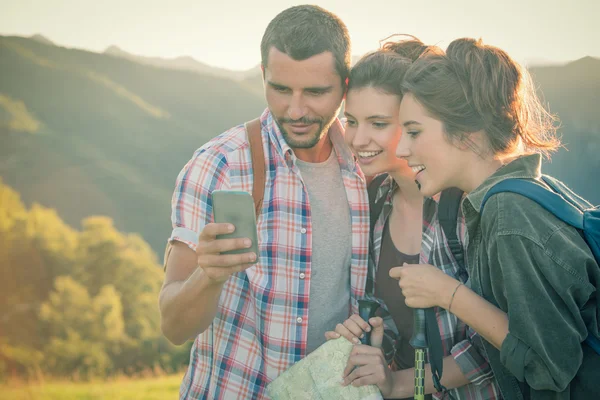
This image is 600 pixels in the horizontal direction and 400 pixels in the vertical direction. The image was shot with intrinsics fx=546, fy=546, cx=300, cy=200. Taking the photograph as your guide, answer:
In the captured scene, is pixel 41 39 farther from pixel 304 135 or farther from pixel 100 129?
pixel 304 135

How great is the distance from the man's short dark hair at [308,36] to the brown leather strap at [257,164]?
0.45 meters

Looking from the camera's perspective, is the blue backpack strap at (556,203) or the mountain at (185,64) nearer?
the blue backpack strap at (556,203)

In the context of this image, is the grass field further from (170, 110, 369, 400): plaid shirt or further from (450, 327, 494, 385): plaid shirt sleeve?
(450, 327, 494, 385): plaid shirt sleeve

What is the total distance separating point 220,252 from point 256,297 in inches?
33.5

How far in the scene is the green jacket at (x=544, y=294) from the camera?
198cm

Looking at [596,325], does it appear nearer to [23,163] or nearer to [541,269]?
[541,269]

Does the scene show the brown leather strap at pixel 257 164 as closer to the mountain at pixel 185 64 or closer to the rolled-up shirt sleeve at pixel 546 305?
the rolled-up shirt sleeve at pixel 546 305

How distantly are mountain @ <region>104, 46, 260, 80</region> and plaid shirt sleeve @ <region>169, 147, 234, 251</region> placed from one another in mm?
17946

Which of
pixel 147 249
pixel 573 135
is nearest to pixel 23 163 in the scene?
pixel 147 249

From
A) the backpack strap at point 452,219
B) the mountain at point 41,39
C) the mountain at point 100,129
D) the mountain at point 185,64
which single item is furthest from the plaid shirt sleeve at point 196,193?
the mountain at point 41,39

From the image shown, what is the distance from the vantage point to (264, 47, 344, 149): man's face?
3.11 meters

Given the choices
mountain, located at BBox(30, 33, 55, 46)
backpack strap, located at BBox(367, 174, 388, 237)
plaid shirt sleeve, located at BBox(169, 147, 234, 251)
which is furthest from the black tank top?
mountain, located at BBox(30, 33, 55, 46)

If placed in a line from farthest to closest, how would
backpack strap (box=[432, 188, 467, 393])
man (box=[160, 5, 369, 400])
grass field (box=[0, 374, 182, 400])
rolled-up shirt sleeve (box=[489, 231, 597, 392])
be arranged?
grass field (box=[0, 374, 182, 400]) < man (box=[160, 5, 369, 400]) < backpack strap (box=[432, 188, 467, 393]) < rolled-up shirt sleeve (box=[489, 231, 597, 392])

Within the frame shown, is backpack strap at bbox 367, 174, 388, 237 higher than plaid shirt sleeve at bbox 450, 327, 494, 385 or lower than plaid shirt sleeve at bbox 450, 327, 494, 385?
higher
